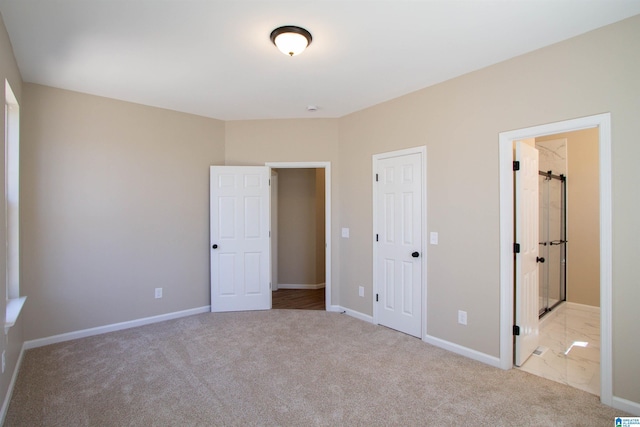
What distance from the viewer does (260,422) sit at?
211cm

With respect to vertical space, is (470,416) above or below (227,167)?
below

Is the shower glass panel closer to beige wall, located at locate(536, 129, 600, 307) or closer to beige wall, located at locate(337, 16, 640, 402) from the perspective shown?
beige wall, located at locate(536, 129, 600, 307)

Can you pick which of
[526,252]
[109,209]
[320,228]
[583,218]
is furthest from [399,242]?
[109,209]

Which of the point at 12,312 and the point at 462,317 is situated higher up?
the point at 12,312

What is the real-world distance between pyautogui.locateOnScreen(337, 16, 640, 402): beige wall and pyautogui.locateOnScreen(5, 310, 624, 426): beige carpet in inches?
17.3

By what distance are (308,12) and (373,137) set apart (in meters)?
2.05

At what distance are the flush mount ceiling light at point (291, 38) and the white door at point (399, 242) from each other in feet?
5.74

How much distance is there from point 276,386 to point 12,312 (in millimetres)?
2026

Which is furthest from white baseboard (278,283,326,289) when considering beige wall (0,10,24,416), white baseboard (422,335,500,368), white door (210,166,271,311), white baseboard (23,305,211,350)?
beige wall (0,10,24,416)

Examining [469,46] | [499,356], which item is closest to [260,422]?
[499,356]

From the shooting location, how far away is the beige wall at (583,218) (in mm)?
4352

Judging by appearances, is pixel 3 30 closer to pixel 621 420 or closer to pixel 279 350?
pixel 279 350

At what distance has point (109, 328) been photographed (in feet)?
12.2

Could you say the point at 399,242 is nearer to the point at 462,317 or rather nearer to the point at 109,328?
the point at 462,317
